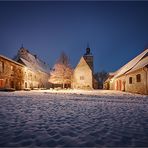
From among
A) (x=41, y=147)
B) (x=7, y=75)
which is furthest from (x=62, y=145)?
(x=7, y=75)

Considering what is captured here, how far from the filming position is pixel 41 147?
3518 mm

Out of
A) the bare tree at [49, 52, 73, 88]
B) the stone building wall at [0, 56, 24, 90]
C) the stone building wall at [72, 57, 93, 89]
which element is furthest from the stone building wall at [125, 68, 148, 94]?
the stone building wall at [0, 56, 24, 90]

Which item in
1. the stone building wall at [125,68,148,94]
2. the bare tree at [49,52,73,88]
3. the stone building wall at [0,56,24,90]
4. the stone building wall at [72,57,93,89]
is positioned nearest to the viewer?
the stone building wall at [125,68,148,94]

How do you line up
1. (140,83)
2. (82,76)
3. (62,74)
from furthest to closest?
(82,76) < (62,74) < (140,83)

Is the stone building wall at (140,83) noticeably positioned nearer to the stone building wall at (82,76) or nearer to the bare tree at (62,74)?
the stone building wall at (82,76)

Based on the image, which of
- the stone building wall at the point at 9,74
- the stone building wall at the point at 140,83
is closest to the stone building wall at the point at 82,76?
the stone building wall at the point at 9,74

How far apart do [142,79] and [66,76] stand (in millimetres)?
25138

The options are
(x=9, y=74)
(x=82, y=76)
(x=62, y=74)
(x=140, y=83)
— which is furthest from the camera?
(x=82, y=76)

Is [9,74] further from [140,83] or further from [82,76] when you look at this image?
[140,83]

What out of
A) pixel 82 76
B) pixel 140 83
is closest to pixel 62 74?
pixel 82 76

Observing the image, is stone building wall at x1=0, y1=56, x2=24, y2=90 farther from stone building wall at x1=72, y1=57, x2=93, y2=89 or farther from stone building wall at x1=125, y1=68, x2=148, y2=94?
stone building wall at x1=125, y1=68, x2=148, y2=94

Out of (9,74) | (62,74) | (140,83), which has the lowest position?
(140,83)

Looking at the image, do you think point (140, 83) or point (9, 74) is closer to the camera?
point (140, 83)

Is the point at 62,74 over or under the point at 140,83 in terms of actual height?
over
